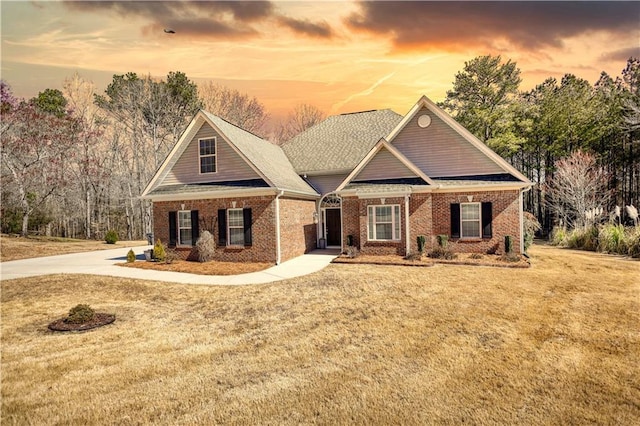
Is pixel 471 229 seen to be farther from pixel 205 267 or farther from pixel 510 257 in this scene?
pixel 205 267

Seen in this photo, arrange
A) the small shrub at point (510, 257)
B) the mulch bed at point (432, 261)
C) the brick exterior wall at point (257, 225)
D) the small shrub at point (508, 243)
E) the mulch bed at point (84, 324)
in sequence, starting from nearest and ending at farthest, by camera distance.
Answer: the mulch bed at point (84, 324)
the mulch bed at point (432, 261)
the small shrub at point (510, 257)
the small shrub at point (508, 243)
the brick exterior wall at point (257, 225)

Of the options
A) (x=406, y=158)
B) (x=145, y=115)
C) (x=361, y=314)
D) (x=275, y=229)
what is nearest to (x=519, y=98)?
(x=406, y=158)

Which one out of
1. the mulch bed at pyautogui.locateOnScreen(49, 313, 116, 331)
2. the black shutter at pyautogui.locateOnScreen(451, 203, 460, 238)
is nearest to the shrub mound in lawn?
the mulch bed at pyautogui.locateOnScreen(49, 313, 116, 331)

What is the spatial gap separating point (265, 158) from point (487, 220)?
478 inches

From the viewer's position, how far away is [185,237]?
57.2 feet

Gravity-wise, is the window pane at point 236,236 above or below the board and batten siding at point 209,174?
below

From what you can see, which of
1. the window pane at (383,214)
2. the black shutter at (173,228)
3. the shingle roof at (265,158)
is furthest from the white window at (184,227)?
the window pane at (383,214)

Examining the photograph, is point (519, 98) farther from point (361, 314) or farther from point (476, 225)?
point (361, 314)

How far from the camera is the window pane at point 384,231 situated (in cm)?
1658

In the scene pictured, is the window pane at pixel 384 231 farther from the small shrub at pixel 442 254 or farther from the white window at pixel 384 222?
the small shrub at pixel 442 254

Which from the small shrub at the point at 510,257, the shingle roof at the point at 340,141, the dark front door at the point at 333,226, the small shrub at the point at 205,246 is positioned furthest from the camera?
the shingle roof at the point at 340,141

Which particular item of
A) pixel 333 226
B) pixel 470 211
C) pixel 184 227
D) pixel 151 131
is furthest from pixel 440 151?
pixel 151 131

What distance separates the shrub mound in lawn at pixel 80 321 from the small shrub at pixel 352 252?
33.7 ft

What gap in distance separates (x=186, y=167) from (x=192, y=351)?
13498mm
